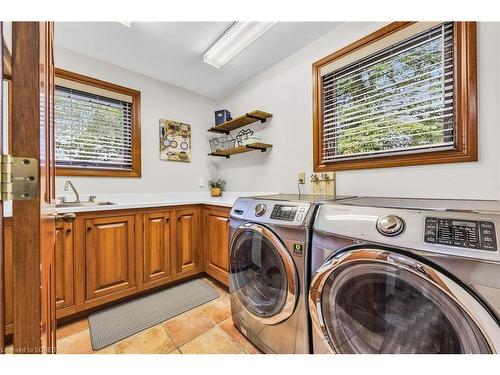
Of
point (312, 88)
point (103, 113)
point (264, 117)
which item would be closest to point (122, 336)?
point (103, 113)

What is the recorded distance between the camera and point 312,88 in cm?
193

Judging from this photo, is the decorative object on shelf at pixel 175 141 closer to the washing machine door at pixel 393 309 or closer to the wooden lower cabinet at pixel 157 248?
the wooden lower cabinet at pixel 157 248

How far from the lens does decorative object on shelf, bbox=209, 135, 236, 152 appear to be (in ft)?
8.97

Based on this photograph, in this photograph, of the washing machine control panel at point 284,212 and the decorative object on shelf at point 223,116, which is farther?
the decorative object on shelf at point 223,116

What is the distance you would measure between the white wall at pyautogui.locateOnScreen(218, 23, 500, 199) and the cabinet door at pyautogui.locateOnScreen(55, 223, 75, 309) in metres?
1.70

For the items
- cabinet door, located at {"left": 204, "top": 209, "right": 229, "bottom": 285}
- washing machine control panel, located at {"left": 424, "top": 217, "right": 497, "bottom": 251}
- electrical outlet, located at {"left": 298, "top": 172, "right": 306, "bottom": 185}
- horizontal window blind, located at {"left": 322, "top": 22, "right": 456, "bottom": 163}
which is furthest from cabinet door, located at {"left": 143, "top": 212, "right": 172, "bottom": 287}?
washing machine control panel, located at {"left": 424, "top": 217, "right": 497, "bottom": 251}

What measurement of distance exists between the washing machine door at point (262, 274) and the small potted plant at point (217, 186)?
4.57ft

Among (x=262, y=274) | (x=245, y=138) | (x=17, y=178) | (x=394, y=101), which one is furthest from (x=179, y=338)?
(x=394, y=101)

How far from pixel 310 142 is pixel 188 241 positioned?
1566 millimetres

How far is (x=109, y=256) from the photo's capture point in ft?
5.64


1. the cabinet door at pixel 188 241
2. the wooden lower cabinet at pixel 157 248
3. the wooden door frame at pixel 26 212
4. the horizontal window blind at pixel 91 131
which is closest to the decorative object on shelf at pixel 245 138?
the cabinet door at pixel 188 241

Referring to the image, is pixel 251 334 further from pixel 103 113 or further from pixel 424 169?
pixel 103 113

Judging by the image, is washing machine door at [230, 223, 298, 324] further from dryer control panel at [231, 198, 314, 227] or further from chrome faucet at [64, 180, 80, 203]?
chrome faucet at [64, 180, 80, 203]

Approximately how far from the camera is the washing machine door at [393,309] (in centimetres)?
66
